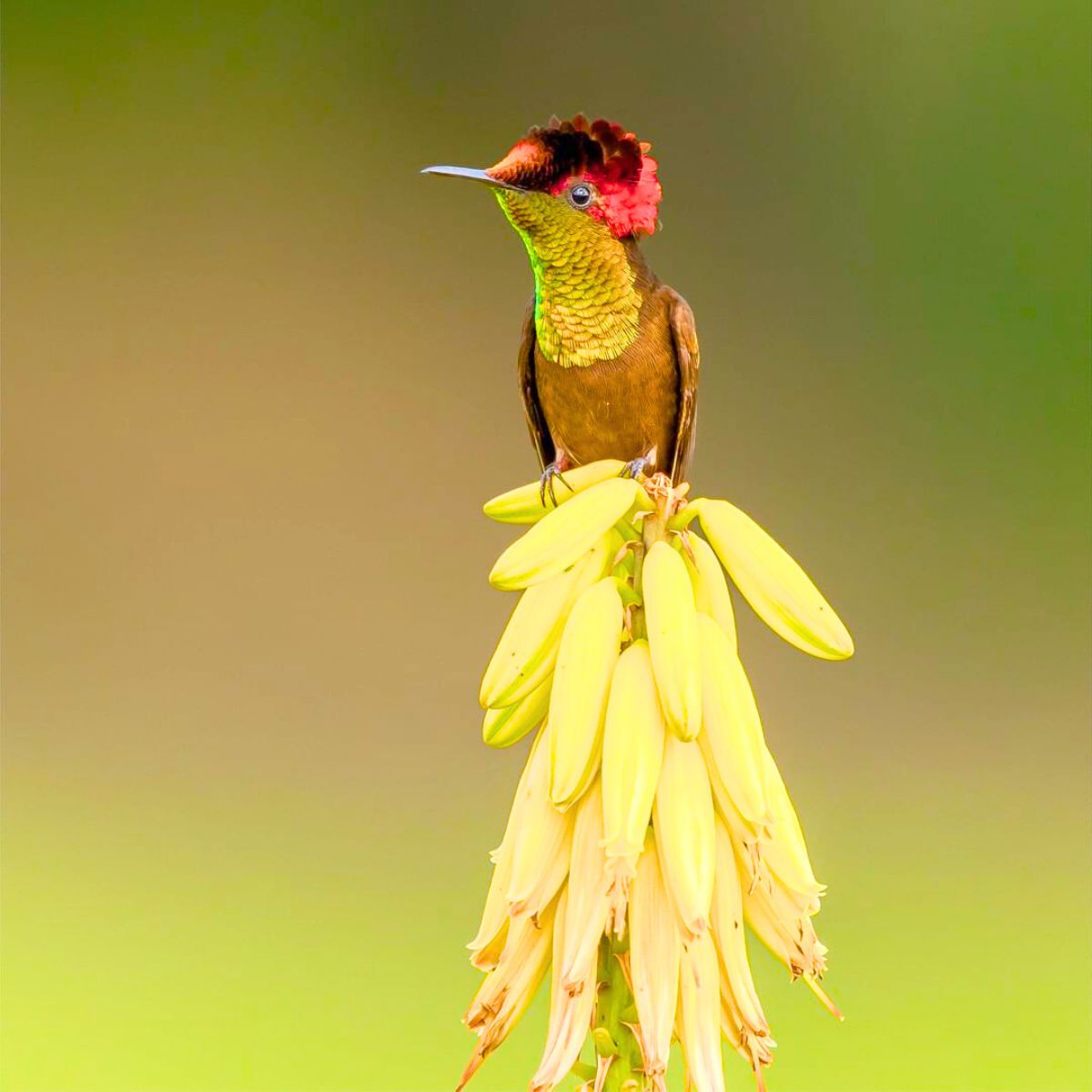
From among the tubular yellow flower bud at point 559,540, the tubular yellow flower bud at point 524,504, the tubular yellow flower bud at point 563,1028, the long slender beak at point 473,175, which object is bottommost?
the tubular yellow flower bud at point 563,1028

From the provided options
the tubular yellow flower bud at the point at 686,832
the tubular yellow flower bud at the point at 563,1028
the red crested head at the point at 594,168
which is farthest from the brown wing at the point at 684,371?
the tubular yellow flower bud at the point at 563,1028

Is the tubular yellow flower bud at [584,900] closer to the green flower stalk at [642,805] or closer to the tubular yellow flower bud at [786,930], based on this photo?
the green flower stalk at [642,805]

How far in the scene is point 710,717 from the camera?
79 centimetres

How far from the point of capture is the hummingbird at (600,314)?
3.94 feet

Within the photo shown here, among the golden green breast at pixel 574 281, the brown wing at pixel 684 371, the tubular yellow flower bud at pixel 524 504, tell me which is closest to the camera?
the tubular yellow flower bud at pixel 524 504

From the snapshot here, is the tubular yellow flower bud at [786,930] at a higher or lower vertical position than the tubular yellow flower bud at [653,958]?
higher

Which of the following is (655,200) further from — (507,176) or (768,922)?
(768,922)

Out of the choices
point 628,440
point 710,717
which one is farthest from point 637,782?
point 628,440

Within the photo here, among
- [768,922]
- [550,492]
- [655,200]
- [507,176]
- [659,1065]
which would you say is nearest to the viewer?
[659,1065]

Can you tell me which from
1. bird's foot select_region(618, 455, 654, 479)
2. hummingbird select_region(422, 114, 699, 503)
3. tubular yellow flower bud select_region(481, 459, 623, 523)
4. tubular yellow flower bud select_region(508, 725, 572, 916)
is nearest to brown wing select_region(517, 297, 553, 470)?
hummingbird select_region(422, 114, 699, 503)

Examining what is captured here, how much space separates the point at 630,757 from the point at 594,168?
68cm

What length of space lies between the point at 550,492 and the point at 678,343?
0.40m

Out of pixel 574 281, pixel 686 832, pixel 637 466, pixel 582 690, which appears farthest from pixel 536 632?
pixel 574 281

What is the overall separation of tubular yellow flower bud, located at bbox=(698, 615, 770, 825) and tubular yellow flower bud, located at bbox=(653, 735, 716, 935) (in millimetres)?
17
